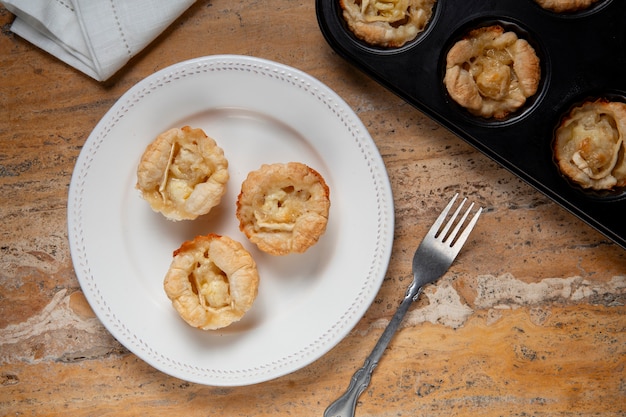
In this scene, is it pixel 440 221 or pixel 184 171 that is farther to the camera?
pixel 440 221

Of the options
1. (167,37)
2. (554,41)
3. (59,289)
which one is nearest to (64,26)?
(167,37)

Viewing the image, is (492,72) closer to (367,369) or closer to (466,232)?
(466,232)

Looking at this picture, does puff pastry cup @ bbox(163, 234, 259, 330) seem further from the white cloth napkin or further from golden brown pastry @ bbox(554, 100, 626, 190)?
golden brown pastry @ bbox(554, 100, 626, 190)

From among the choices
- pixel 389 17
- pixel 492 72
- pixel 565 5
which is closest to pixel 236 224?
pixel 389 17

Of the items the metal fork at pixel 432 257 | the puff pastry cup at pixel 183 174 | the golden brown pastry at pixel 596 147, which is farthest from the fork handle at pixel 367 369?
the puff pastry cup at pixel 183 174

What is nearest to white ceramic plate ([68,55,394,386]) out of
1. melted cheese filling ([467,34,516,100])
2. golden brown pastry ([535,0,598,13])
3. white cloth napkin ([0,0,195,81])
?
white cloth napkin ([0,0,195,81])

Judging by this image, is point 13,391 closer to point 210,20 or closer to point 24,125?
point 24,125
